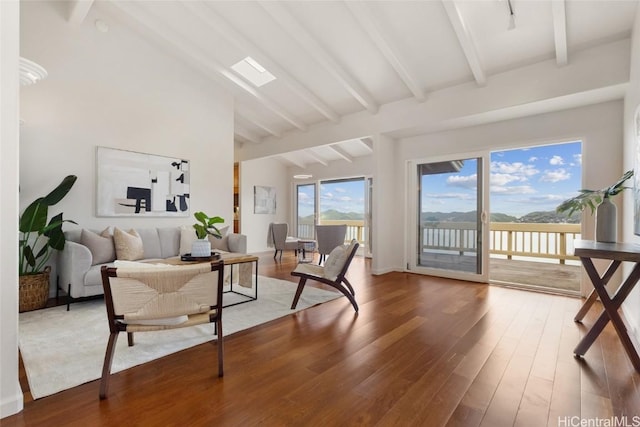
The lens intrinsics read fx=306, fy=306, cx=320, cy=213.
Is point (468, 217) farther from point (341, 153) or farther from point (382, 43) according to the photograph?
point (341, 153)

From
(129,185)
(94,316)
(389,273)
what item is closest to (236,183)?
(129,185)

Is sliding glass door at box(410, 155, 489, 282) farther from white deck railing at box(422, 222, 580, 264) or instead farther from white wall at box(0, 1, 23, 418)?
white wall at box(0, 1, 23, 418)

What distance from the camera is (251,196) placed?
8.12 meters

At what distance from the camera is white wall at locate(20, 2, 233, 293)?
12.2 ft

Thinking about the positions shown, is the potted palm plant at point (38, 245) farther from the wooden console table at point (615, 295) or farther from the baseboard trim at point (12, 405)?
the wooden console table at point (615, 295)

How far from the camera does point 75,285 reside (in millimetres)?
3258

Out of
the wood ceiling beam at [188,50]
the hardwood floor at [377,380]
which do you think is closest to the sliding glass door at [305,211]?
the wood ceiling beam at [188,50]

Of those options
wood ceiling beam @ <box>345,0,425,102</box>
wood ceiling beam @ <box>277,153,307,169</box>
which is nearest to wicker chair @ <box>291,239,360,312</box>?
wood ceiling beam @ <box>345,0,425,102</box>

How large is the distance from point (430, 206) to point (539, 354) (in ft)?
10.6

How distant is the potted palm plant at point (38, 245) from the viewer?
3.22 meters

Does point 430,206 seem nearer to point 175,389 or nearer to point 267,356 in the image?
point 267,356

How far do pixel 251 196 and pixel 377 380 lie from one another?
676cm

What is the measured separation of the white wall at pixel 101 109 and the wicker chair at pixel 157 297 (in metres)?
3.00

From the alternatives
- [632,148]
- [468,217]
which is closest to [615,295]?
[632,148]
